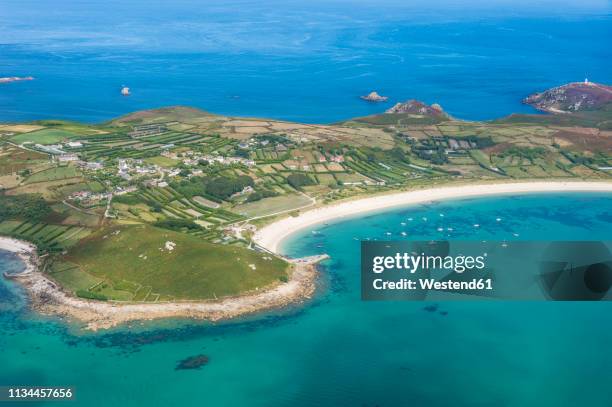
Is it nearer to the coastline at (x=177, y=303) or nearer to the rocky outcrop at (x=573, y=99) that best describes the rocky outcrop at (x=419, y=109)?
the rocky outcrop at (x=573, y=99)

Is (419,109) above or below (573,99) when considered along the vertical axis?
below

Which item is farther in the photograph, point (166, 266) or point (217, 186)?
point (217, 186)

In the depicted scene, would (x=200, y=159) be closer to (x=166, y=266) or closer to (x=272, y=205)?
(x=272, y=205)

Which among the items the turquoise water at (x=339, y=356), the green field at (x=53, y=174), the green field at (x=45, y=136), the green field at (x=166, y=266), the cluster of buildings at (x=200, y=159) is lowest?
the turquoise water at (x=339, y=356)

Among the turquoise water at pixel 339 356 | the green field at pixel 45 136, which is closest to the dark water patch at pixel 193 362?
the turquoise water at pixel 339 356

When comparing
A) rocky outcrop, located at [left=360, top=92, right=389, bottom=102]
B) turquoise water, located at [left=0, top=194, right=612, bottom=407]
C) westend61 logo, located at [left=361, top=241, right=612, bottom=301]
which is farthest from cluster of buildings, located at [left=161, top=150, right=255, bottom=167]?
rocky outcrop, located at [left=360, top=92, right=389, bottom=102]

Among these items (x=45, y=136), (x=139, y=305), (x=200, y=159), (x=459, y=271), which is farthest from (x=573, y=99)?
(x=139, y=305)

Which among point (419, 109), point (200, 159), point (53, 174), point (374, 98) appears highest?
point (374, 98)
